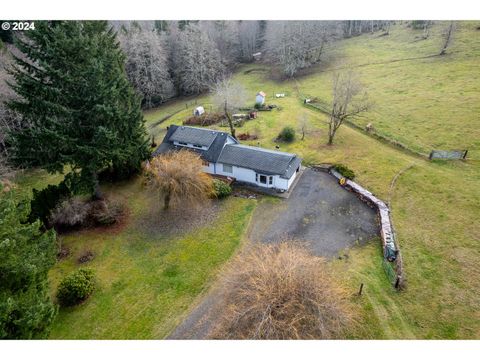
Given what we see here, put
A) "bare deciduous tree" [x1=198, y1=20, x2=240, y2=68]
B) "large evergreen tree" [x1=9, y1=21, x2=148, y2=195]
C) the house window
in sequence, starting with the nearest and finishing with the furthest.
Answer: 1. "large evergreen tree" [x1=9, y1=21, x2=148, y2=195]
2. the house window
3. "bare deciduous tree" [x1=198, y1=20, x2=240, y2=68]

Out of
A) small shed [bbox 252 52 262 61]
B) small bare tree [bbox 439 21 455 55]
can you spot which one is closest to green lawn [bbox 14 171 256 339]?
→ small bare tree [bbox 439 21 455 55]

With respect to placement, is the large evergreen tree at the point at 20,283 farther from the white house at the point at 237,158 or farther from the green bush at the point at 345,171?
the green bush at the point at 345,171

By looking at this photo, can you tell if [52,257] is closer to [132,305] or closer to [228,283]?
[132,305]

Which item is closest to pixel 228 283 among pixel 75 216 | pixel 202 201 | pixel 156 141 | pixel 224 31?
pixel 202 201

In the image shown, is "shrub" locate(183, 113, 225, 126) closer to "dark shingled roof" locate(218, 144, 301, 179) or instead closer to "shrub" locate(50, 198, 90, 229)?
"dark shingled roof" locate(218, 144, 301, 179)

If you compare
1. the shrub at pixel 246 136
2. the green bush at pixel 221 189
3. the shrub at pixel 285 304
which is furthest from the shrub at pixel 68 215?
the shrub at pixel 246 136
